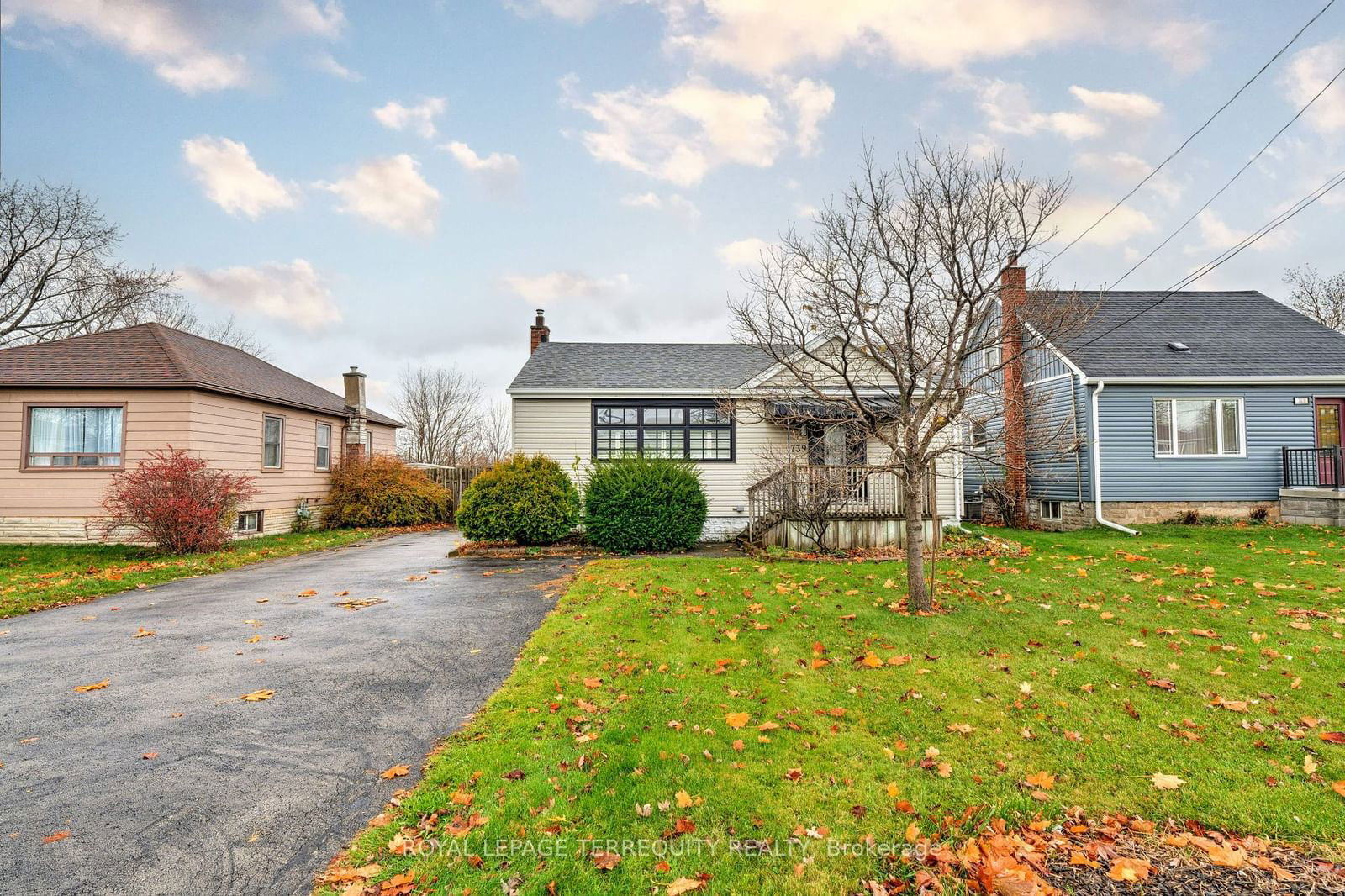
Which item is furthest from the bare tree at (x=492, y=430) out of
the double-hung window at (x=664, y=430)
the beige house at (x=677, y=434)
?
the double-hung window at (x=664, y=430)

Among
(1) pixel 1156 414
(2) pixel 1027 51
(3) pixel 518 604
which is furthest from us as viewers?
(1) pixel 1156 414

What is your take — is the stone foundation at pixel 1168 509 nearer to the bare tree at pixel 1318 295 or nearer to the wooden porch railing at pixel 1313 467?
the wooden porch railing at pixel 1313 467

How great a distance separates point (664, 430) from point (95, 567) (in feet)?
36.3

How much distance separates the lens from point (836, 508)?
11.4 metres

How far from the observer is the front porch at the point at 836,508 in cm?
1123

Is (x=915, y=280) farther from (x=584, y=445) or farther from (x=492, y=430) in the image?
(x=492, y=430)

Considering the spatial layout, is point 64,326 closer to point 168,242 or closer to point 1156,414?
point 168,242

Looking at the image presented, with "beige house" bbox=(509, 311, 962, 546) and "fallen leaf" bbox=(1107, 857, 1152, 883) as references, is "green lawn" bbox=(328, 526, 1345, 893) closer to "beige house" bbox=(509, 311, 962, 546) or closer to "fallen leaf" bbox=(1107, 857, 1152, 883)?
"fallen leaf" bbox=(1107, 857, 1152, 883)

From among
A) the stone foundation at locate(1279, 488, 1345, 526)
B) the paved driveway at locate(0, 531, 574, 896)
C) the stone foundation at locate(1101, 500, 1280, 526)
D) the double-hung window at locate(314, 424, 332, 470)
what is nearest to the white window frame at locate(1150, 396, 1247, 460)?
the stone foundation at locate(1101, 500, 1280, 526)

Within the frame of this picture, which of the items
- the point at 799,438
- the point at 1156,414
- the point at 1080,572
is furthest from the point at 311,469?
the point at 1156,414

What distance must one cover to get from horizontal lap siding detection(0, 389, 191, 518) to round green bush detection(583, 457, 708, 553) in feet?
31.8

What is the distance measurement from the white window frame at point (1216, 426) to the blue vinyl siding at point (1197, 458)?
2.5 inches

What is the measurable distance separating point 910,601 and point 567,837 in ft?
16.7

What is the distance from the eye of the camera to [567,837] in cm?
265
